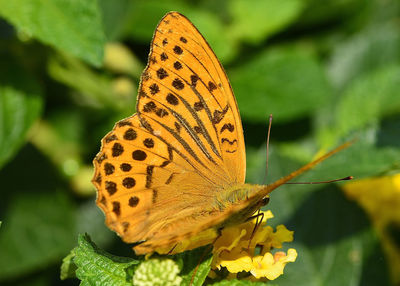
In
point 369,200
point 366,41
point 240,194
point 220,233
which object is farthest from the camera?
point 366,41

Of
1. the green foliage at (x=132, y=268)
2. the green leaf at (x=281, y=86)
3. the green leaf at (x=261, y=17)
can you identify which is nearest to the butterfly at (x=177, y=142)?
the green foliage at (x=132, y=268)

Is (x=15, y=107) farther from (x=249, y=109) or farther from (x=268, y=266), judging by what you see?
(x=268, y=266)

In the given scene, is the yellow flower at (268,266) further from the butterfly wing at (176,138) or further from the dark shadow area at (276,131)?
the dark shadow area at (276,131)

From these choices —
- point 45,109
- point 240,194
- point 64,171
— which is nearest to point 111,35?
point 45,109

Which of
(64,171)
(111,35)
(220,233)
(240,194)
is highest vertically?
(111,35)

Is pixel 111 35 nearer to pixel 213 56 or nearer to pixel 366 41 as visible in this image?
pixel 213 56

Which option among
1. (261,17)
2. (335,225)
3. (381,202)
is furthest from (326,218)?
(261,17)

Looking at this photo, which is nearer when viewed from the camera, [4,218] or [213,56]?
[213,56]
